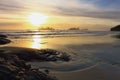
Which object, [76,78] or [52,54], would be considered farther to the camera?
[52,54]

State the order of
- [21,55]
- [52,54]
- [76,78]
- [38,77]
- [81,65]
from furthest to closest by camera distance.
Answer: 1. [52,54]
2. [21,55]
3. [81,65]
4. [76,78]
5. [38,77]

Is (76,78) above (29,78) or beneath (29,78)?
beneath

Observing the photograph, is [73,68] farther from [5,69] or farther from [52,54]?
[5,69]

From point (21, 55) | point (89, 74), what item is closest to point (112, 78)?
point (89, 74)

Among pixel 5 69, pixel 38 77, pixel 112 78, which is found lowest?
pixel 112 78

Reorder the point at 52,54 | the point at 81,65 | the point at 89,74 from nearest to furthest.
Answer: the point at 89,74, the point at 81,65, the point at 52,54

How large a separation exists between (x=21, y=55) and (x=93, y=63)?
442 cm

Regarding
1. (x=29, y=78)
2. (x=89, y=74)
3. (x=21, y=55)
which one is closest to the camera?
(x=29, y=78)

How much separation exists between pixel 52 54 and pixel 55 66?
3.83 meters

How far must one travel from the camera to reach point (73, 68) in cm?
1194

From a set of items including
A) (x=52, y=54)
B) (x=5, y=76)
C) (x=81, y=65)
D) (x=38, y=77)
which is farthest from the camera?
(x=52, y=54)

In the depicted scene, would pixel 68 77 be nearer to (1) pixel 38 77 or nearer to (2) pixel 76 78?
(2) pixel 76 78

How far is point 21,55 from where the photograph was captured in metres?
13.9

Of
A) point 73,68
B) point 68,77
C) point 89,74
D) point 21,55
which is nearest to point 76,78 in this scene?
point 68,77
